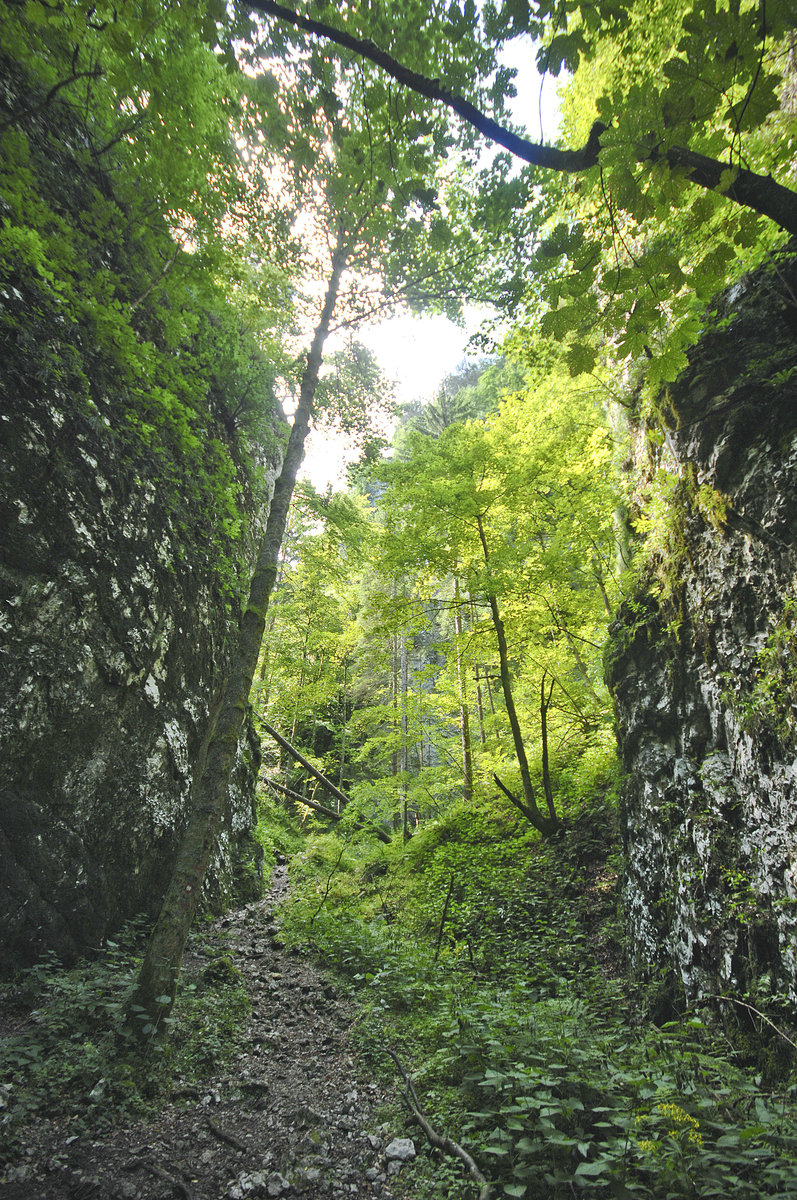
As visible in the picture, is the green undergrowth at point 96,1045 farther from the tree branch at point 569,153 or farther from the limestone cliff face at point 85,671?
the tree branch at point 569,153

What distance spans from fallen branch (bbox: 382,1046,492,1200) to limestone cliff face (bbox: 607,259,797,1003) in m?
2.14

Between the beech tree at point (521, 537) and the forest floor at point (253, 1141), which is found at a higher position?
the beech tree at point (521, 537)

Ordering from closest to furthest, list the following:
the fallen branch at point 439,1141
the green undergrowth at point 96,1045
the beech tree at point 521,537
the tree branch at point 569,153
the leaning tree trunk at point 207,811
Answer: the fallen branch at point 439,1141 → the tree branch at point 569,153 → the green undergrowth at point 96,1045 → the leaning tree trunk at point 207,811 → the beech tree at point 521,537

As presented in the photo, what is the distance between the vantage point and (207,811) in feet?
13.9

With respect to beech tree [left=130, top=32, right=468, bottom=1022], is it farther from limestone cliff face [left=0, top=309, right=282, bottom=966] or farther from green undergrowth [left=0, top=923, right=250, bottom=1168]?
limestone cliff face [left=0, top=309, right=282, bottom=966]

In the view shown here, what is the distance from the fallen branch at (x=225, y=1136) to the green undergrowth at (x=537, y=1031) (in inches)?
42.1

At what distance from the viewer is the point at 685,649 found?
466 centimetres

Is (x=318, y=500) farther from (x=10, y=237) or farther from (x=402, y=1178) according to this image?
(x=402, y=1178)

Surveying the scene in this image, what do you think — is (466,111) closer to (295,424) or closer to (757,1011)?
(295,424)

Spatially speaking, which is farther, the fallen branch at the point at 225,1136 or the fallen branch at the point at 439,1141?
the fallen branch at the point at 225,1136

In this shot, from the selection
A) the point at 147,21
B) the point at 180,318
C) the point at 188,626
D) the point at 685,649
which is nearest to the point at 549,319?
the point at 147,21

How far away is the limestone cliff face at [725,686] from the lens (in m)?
3.30

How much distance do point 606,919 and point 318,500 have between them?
8678 mm

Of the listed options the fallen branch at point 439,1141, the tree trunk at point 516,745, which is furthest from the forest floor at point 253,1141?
the tree trunk at point 516,745
